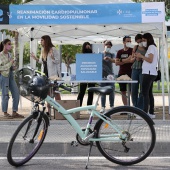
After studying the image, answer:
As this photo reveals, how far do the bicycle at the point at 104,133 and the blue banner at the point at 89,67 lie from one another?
4.73 metres

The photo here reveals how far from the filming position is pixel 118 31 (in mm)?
14977

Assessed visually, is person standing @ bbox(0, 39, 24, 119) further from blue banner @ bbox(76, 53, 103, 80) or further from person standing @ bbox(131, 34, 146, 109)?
person standing @ bbox(131, 34, 146, 109)

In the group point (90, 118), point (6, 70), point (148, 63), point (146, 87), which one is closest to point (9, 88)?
point (6, 70)

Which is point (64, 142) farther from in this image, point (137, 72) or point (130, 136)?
point (137, 72)

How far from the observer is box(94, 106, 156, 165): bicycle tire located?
21.6 feet

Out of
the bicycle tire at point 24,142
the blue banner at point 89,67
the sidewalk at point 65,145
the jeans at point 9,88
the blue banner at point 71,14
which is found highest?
the blue banner at point 71,14

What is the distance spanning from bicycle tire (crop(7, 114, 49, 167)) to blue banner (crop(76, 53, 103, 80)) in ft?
16.1

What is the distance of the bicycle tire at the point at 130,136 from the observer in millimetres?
6582

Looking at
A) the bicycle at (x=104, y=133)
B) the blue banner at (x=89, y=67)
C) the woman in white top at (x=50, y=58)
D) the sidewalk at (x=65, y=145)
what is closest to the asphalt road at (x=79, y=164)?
the bicycle at (x=104, y=133)

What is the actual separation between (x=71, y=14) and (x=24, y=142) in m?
4.84

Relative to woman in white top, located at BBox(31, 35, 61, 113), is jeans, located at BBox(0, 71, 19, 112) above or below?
below

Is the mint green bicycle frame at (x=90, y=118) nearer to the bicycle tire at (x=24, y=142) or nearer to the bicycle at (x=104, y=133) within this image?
the bicycle at (x=104, y=133)

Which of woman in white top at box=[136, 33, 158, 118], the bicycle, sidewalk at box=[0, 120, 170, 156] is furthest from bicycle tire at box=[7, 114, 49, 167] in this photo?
woman in white top at box=[136, 33, 158, 118]

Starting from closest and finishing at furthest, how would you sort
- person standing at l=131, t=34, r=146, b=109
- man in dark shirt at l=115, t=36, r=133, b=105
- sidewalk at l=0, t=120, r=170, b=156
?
sidewalk at l=0, t=120, r=170, b=156, person standing at l=131, t=34, r=146, b=109, man in dark shirt at l=115, t=36, r=133, b=105
